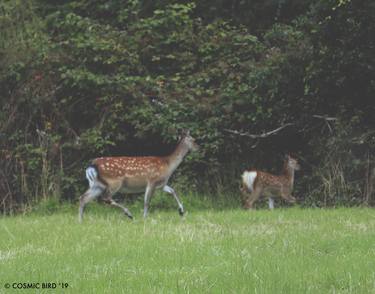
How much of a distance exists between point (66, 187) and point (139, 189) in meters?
2.64

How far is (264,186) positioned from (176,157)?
187 cm

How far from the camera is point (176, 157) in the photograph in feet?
48.4

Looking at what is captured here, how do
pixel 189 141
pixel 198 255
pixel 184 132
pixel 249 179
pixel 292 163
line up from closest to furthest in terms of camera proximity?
pixel 198 255 → pixel 189 141 → pixel 249 179 → pixel 184 132 → pixel 292 163

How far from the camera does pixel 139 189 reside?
1434 centimetres

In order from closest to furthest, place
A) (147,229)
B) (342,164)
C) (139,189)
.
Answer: (147,229) < (139,189) < (342,164)

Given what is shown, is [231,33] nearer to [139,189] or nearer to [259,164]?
[259,164]

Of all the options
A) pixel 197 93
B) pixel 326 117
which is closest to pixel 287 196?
pixel 326 117

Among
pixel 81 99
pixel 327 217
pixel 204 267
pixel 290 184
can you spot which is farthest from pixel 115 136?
pixel 204 267

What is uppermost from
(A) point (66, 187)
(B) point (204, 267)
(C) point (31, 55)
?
(C) point (31, 55)

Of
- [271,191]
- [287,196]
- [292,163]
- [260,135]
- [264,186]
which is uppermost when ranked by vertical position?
[260,135]

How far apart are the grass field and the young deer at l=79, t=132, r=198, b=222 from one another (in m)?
2.07

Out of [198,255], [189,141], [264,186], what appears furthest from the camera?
[264,186]

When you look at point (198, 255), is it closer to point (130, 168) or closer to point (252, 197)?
point (130, 168)

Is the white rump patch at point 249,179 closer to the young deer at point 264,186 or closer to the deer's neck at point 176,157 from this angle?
the young deer at point 264,186
